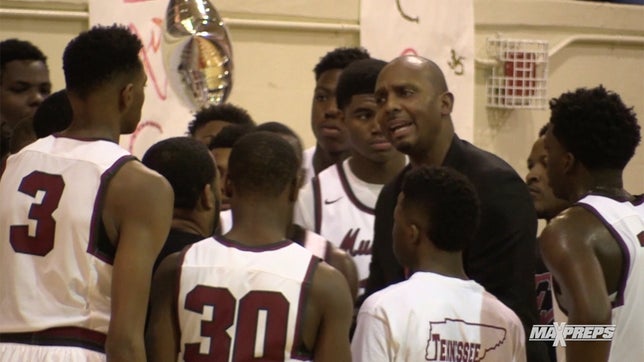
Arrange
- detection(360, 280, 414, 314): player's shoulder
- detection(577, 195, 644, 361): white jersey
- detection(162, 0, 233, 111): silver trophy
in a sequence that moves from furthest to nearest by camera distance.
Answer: detection(162, 0, 233, 111): silver trophy < detection(577, 195, 644, 361): white jersey < detection(360, 280, 414, 314): player's shoulder

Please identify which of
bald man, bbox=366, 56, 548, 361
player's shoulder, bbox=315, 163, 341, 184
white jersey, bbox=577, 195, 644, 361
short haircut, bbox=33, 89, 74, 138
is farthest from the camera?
player's shoulder, bbox=315, 163, 341, 184

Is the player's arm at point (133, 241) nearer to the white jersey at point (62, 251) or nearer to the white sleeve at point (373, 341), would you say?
the white jersey at point (62, 251)

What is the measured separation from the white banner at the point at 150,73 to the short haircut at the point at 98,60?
277cm

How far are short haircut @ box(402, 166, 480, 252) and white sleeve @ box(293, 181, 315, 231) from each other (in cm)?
121

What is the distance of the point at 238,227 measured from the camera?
327cm

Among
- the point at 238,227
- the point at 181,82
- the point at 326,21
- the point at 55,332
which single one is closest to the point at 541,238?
the point at 238,227

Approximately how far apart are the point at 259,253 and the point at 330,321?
0.27 meters

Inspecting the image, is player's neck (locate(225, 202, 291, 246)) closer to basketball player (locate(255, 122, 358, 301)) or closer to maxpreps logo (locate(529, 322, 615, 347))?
basketball player (locate(255, 122, 358, 301))

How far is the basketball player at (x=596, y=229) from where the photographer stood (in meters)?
3.40

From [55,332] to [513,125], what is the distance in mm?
4890

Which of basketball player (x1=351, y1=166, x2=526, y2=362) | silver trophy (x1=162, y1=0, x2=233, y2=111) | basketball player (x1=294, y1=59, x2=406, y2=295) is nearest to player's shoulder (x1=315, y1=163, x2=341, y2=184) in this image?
basketball player (x1=294, y1=59, x2=406, y2=295)

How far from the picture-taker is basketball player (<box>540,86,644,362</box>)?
11.2ft

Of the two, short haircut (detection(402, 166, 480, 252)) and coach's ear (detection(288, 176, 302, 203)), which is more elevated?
coach's ear (detection(288, 176, 302, 203))

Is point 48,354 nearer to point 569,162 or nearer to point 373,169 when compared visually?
point 569,162
